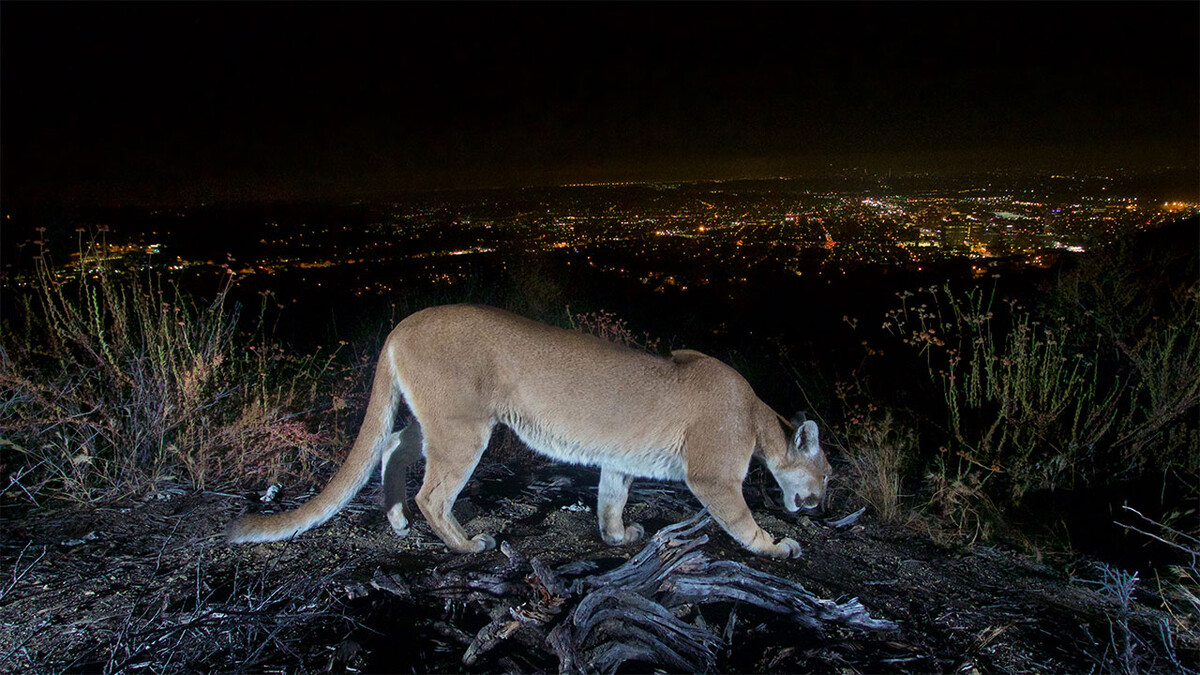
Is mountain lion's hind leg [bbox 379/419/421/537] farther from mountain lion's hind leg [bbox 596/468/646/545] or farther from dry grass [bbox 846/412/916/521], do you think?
dry grass [bbox 846/412/916/521]

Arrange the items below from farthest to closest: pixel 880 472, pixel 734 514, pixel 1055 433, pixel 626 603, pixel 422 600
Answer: pixel 1055 433, pixel 880 472, pixel 734 514, pixel 422 600, pixel 626 603

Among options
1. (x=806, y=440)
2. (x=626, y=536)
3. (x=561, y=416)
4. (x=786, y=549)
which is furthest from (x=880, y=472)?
(x=561, y=416)

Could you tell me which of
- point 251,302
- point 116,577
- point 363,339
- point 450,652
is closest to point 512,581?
point 450,652

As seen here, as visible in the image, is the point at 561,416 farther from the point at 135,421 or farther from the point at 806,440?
the point at 135,421

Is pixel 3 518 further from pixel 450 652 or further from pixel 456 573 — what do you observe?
pixel 450 652

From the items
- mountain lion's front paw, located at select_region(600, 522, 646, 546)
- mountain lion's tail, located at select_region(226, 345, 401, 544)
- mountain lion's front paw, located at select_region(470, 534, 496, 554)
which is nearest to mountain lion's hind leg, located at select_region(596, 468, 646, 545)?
mountain lion's front paw, located at select_region(600, 522, 646, 546)

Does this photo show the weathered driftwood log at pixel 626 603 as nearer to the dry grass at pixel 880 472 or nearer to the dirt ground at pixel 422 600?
the dirt ground at pixel 422 600
